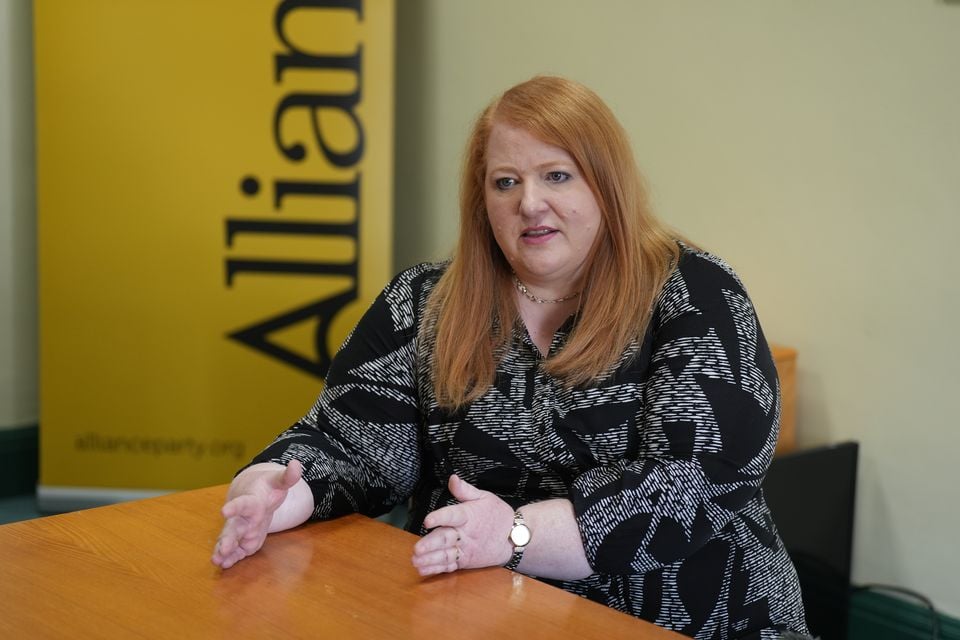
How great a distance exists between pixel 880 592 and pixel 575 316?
4.69 ft

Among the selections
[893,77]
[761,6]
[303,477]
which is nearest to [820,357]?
[893,77]

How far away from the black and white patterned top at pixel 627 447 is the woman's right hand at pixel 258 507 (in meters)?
0.05

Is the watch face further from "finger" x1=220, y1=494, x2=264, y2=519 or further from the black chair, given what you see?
the black chair

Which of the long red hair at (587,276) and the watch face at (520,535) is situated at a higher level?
the long red hair at (587,276)

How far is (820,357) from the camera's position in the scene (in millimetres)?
2854

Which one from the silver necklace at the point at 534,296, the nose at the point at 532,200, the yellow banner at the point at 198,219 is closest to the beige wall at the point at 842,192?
the yellow banner at the point at 198,219

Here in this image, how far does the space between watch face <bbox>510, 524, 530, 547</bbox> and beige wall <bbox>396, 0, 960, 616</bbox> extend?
1.50 metres

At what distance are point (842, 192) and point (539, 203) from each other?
1242mm

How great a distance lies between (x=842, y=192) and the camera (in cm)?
277

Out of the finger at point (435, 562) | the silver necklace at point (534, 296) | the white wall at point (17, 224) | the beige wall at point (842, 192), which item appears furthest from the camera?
the white wall at point (17, 224)

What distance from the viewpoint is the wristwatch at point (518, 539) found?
4.93 feet

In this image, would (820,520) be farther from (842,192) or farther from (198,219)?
(198,219)

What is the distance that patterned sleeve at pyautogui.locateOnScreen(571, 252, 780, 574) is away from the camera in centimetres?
156

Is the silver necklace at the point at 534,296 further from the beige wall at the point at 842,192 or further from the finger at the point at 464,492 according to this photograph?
the beige wall at the point at 842,192
